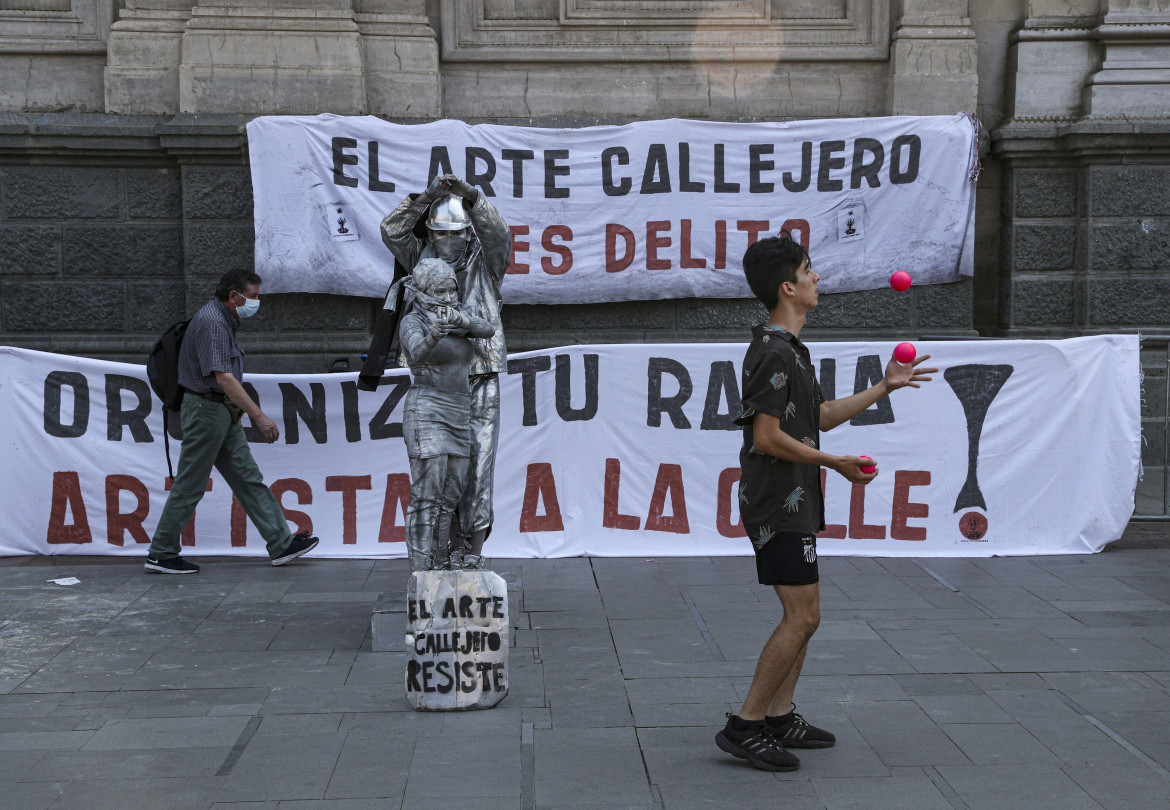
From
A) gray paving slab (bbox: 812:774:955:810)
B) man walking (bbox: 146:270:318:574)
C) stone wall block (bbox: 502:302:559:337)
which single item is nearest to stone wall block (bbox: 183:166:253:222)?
stone wall block (bbox: 502:302:559:337)

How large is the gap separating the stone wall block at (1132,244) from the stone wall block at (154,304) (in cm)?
763

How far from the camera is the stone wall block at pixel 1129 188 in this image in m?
10.1

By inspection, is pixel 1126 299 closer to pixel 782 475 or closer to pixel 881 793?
pixel 782 475

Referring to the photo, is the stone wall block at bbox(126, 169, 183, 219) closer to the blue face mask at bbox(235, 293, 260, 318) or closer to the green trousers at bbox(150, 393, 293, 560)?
the blue face mask at bbox(235, 293, 260, 318)

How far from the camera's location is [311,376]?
25.4 feet

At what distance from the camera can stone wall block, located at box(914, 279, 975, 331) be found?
10.1 m

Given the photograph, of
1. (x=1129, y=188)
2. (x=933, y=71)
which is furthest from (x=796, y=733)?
(x=1129, y=188)

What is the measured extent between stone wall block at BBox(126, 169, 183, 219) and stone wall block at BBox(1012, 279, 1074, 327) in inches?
277

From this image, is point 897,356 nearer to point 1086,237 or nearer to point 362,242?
point 362,242

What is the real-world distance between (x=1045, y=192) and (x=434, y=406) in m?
6.90

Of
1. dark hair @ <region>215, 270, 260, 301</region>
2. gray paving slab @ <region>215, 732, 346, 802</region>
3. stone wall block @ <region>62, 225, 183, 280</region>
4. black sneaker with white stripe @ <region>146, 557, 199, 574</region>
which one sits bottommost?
black sneaker with white stripe @ <region>146, 557, 199, 574</region>

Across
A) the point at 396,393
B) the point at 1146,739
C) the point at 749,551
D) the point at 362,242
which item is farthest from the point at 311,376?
the point at 1146,739

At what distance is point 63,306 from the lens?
991 centimetres

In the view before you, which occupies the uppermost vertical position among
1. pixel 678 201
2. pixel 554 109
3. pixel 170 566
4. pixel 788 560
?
pixel 554 109
